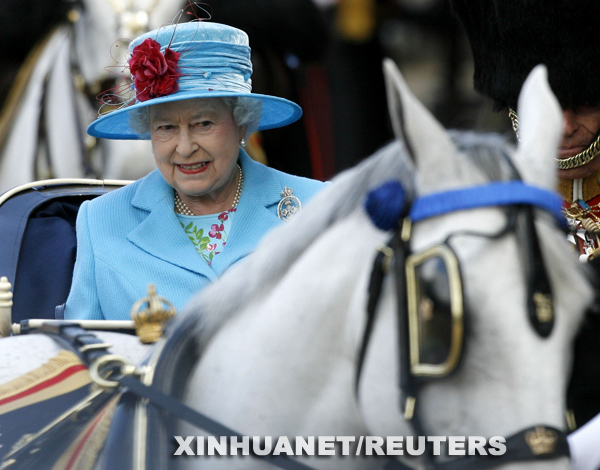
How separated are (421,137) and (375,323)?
0.25 metres

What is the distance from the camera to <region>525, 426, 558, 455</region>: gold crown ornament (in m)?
1.00

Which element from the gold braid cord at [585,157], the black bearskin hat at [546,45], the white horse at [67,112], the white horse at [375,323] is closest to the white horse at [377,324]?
the white horse at [375,323]

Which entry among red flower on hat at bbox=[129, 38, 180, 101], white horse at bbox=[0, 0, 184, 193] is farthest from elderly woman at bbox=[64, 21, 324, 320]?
white horse at bbox=[0, 0, 184, 193]

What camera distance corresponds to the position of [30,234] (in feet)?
7.30

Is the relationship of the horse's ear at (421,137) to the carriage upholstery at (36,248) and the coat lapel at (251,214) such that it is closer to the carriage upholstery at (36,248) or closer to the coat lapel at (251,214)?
the coat lapel at (251,214)

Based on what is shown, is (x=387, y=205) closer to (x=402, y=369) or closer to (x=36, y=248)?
(x=402, y=369)

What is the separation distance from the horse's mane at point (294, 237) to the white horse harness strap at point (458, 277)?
0.18 feet

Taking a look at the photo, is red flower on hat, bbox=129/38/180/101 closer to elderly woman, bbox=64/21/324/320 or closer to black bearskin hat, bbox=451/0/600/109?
elderly woman, bbox=64/21/324/320

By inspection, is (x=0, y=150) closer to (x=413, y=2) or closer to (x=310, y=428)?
(x=413, y=2)

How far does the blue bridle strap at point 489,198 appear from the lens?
42.0 inches

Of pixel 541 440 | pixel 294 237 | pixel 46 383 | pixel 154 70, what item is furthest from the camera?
pixel 154 70

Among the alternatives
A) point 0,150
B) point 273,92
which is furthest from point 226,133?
point 0,150

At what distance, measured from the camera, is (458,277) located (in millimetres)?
1027

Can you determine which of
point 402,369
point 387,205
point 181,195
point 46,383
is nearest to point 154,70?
point 181,195
